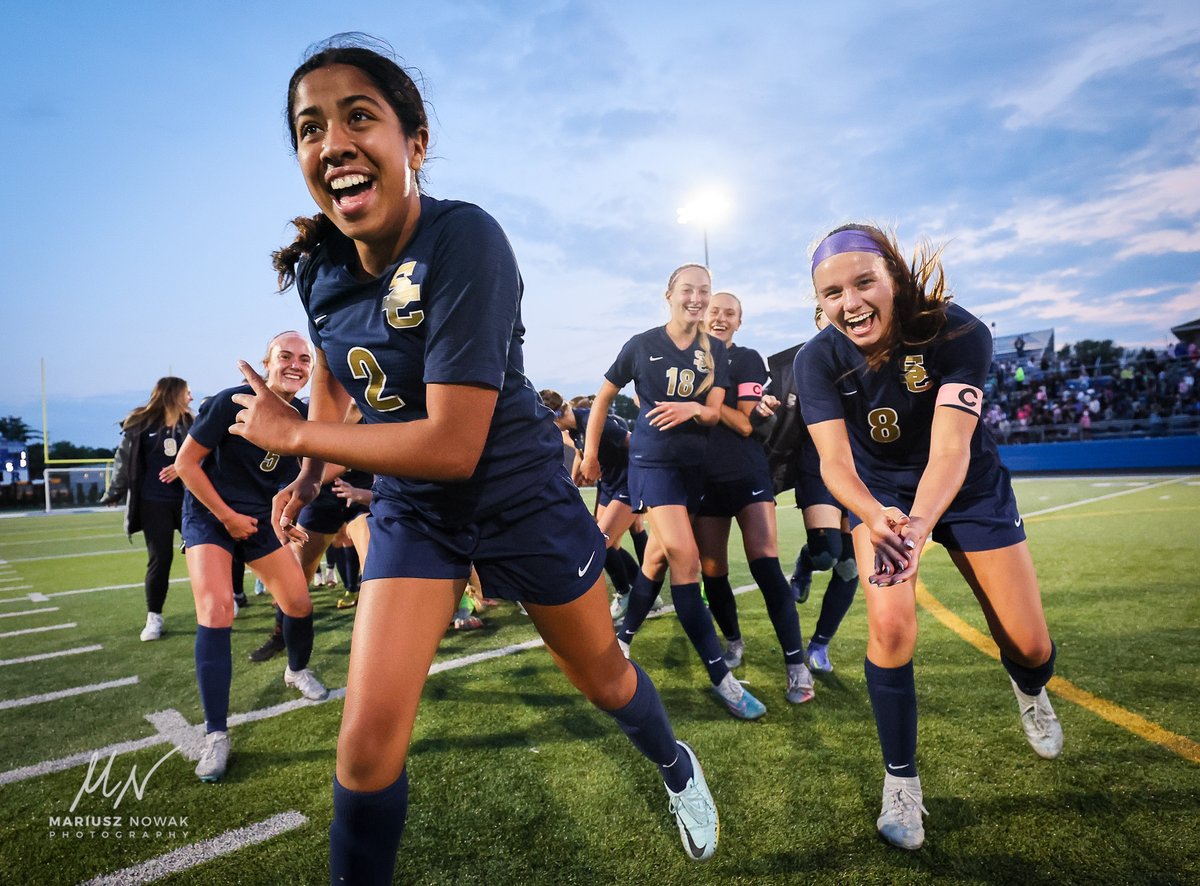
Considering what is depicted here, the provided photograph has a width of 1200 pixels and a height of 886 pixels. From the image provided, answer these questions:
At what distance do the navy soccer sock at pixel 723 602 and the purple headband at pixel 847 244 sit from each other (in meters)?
2.27

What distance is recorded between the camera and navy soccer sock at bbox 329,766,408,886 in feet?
5.46

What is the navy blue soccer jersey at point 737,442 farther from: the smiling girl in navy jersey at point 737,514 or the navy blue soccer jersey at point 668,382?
the navy blue soccer jersey at point 668,382

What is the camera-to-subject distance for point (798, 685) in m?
3.72

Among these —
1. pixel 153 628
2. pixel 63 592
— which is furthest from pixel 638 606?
pixel 63 592

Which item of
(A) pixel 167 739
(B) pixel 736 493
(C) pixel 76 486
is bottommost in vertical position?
(C) pixel 76 486

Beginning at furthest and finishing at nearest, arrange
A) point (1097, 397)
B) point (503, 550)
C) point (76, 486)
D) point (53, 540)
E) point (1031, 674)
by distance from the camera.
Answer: point (76, 486) → point (1097, 397) → point (53, 540) → point (1031, 674) → point (503, 550)

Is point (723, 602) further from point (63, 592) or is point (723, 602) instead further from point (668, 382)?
point (63, 592)

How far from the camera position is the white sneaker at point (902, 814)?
2.28 meters

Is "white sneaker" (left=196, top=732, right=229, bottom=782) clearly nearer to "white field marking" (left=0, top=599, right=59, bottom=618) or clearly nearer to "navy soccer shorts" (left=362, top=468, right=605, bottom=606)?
"navy soccer shorts" (left=362, top=468, right=605, bottom=606)

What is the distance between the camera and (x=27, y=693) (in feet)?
14.5

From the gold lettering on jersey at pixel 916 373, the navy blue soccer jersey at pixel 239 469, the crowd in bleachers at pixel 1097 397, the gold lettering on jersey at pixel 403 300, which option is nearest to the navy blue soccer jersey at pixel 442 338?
Result: the gold lettering on jersey at pixel 403 300

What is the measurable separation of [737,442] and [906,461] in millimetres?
1576

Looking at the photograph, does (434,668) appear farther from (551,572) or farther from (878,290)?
(878,290)

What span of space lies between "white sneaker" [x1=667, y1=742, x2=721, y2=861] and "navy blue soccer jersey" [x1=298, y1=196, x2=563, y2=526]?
49.1 inches
